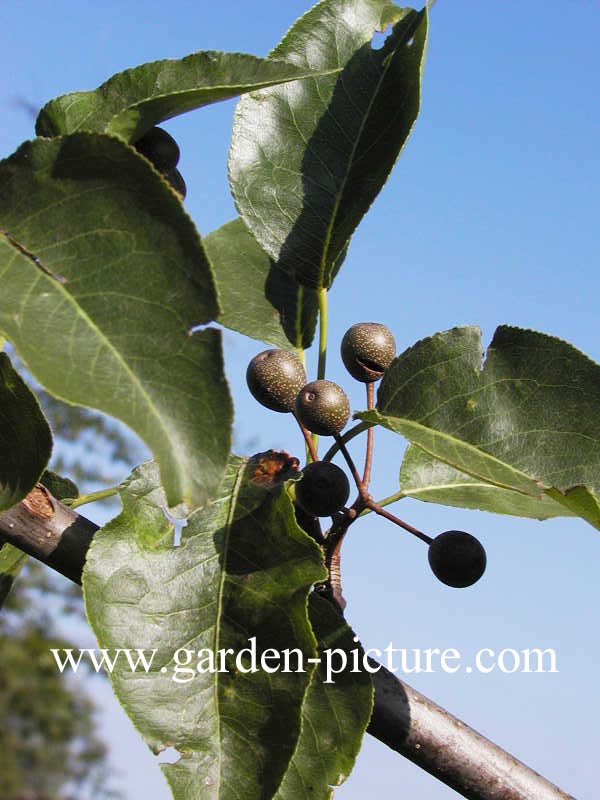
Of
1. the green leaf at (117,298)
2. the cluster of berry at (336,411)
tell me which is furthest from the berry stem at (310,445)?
the green leaf at (117,298)

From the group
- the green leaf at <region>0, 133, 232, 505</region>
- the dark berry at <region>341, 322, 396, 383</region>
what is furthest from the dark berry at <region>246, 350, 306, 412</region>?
the green leaf at <region>0, 133, 232, 505</region>

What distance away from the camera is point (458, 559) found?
5.19 ft

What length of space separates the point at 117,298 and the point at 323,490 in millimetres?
545

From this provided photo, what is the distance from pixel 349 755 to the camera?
146cm

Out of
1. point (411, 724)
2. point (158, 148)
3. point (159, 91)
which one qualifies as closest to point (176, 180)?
point (158, 148)

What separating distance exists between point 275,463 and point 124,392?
63 centimetres

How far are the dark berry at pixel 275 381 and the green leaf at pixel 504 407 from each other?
152 mm

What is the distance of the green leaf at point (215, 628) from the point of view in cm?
131

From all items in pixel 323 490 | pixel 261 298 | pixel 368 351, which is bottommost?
pixel 323 490

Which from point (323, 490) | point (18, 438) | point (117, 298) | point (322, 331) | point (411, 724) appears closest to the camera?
point (117, 298)

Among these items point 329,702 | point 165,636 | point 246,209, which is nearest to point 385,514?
point 329,702

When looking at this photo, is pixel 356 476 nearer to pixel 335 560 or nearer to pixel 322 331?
pixel 335 560

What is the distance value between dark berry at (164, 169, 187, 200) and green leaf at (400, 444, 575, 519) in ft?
2.21

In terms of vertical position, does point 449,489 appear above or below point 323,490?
above
